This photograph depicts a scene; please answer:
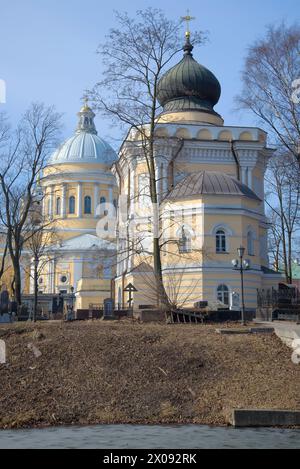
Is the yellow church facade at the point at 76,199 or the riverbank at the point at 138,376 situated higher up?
the yellow church facade at the point at 76,199

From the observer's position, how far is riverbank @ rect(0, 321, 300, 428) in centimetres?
1166

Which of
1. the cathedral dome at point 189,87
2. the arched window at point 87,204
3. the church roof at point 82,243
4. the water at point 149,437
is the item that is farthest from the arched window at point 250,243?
the arched window at point 87,204

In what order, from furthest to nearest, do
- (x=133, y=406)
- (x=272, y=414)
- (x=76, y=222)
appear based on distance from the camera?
(x=76, y=222) < (x=133, y=406) < (x=272, y=414)

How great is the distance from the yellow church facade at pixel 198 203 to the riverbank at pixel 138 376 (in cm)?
1438

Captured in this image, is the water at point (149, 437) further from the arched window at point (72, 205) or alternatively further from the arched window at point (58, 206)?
the arched window at point (58, 206)

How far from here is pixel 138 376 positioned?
13.1 meters

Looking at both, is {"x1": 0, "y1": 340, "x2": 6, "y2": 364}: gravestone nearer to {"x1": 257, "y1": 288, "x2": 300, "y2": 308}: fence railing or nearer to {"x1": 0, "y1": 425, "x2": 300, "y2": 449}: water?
{"x1": 0, "y1": 425, "x2": 300, "y2": 449}: water

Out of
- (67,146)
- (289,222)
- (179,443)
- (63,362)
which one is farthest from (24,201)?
(67,146)

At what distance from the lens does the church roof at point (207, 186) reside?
33812 mm

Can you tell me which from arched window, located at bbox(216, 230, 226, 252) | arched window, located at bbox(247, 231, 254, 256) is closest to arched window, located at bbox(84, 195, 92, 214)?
arched window, located at bbox(247, 231, 254, 256)

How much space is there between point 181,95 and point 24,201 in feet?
44.2

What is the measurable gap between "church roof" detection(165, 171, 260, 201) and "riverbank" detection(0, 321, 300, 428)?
1850 cm

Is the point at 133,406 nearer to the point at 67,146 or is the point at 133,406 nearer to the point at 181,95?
the point at 181,95

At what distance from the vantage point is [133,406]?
11914 mm
